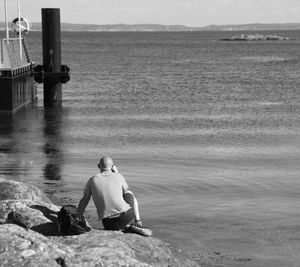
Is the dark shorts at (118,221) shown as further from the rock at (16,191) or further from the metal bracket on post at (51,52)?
the metal bracket on post at (51,52)

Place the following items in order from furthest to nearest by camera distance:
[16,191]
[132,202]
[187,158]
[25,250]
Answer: [187,158] → [16,191] → [132,202] → [25,250]

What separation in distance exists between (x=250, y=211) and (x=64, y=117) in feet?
68.7

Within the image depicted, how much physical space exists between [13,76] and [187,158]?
40.3ft

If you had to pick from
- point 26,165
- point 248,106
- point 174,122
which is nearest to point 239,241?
point 26,165

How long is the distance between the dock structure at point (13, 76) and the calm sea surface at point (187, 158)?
829mm

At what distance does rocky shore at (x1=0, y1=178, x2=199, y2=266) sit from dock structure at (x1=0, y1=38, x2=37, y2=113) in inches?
907

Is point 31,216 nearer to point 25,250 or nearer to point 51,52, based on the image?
point 25,250

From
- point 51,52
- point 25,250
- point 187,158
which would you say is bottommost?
point 187,158

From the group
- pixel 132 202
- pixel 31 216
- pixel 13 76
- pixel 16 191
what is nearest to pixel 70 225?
pixel 31 216

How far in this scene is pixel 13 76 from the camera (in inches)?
1388

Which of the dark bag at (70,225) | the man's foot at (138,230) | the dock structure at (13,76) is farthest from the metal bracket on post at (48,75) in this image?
the dark bag at (70,225)

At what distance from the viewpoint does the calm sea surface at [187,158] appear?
51.8 feet

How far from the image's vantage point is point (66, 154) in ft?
84.9

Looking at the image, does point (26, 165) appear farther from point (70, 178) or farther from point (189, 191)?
point (189, 191)
